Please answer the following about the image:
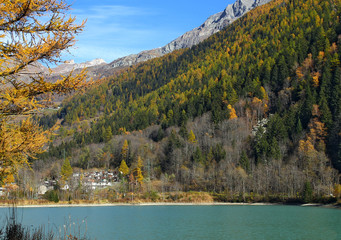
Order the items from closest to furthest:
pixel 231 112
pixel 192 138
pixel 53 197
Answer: pixel 53 197 < pixel 192 138 < pixel 231 112

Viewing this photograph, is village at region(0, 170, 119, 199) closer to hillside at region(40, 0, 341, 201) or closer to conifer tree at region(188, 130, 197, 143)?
hillside at region(40, 0, 341, 201)

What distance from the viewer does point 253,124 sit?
10756cm

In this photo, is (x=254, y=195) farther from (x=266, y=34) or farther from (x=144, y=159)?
(x=266, y=34)

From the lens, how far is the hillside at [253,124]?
78.4m

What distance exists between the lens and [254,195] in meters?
74.2

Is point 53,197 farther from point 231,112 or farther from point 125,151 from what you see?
point 231,112

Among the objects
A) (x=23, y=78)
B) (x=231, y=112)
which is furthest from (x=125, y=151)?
(x=23, y=78)

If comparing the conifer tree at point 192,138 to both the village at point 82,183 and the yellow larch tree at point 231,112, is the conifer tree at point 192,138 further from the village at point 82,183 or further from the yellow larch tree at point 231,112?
the village at point 82,183

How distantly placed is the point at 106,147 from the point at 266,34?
98982 millimetres

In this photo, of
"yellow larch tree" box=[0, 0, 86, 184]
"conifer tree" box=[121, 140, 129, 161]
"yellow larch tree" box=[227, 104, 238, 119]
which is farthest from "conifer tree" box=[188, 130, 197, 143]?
"yellow larch tree" box=[0, 0, 86, 184]

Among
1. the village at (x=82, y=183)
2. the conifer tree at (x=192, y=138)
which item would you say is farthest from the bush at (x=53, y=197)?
the conifer tree at (x=192, y=138)

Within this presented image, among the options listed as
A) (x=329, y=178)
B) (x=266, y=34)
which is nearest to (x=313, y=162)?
(x=329, y=178)

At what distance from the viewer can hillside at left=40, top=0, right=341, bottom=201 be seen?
7838cm

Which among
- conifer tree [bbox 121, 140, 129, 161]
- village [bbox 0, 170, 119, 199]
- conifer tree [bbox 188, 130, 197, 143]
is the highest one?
conifer tree [bbox 188, 130, 197, 143]
